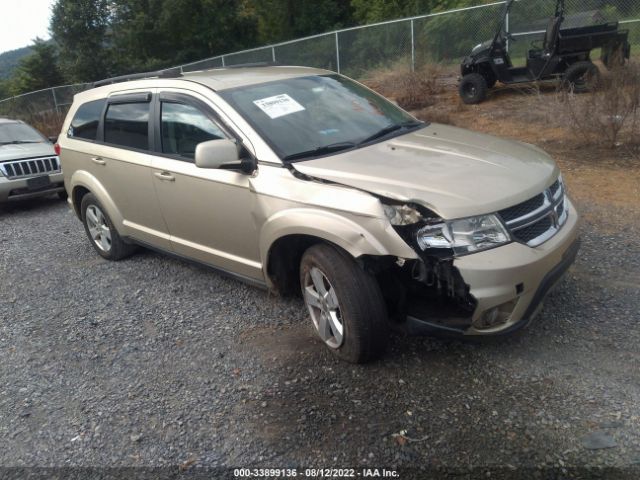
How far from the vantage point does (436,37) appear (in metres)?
14.7

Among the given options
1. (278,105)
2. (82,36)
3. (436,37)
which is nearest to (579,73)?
(436,37)

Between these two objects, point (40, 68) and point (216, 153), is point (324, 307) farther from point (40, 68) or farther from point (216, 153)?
point (40, 68)

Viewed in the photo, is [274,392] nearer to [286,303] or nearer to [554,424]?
[286,303]

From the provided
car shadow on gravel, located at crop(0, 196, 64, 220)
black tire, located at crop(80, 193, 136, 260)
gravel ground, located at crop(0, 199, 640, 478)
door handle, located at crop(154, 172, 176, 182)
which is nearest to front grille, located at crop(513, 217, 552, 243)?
gravel ground, located at crop(0, 199, 640, 478)

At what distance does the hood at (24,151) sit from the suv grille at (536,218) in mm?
8123

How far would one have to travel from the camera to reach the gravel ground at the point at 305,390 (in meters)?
2.75

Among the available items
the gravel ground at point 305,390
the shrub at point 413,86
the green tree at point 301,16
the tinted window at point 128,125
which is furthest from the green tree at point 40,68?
the gravel ground at point 305,390

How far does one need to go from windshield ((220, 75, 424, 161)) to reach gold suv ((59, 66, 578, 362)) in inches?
0.6

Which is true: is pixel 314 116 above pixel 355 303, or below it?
above

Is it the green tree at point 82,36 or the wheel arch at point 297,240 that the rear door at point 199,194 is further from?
the green tree at point 82,36

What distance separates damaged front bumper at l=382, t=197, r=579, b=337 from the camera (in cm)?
290

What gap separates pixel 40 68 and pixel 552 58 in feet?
138

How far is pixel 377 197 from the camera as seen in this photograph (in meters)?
3.10

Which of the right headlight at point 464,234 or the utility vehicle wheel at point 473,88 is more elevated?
the right headlight at point 464,234
